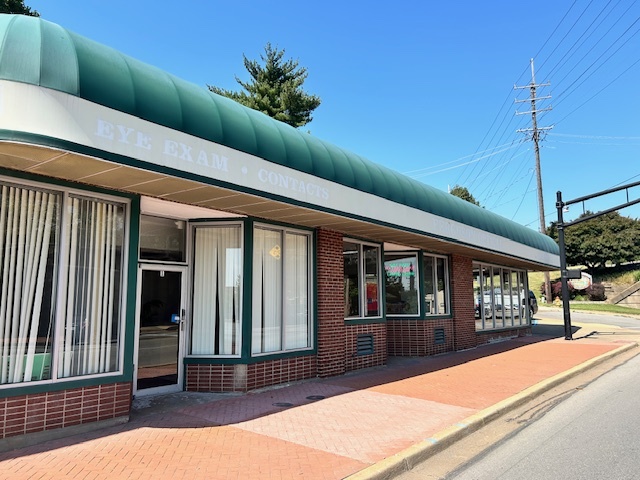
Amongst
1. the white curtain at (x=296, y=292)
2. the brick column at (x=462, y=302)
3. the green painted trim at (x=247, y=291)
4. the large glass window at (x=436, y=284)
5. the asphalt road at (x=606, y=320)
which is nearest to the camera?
the green painted trim at (x=247, y=291)

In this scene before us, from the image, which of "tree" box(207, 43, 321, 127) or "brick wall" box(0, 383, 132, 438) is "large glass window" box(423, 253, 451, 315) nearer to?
"brick wall" box(0, 383, 132, 438)

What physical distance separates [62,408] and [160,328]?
2478 millimetres

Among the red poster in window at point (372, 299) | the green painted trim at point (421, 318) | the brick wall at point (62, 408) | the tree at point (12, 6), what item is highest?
the tree at point (12, 6)

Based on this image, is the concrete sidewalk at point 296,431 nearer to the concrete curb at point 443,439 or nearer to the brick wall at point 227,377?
the concrete curb at point 443,439

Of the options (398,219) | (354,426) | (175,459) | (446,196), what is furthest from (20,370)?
(446,196)

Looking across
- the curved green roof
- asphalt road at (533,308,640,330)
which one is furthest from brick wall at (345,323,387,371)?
asphalt road at (533,308,640,330)

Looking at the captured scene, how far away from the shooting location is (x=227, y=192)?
6.81m

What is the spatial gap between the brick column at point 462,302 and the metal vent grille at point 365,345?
4.72 meters

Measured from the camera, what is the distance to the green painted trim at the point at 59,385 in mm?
5398

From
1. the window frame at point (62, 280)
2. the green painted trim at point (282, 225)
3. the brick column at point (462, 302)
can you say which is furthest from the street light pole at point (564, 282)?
the window frame at point (62, 280)

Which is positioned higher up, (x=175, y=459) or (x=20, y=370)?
(x=20, y=370)

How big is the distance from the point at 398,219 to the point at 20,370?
722cm

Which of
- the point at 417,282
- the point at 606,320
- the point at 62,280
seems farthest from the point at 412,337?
the point at 606,320

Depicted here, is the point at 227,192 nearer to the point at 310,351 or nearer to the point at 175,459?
the point at 175,459
